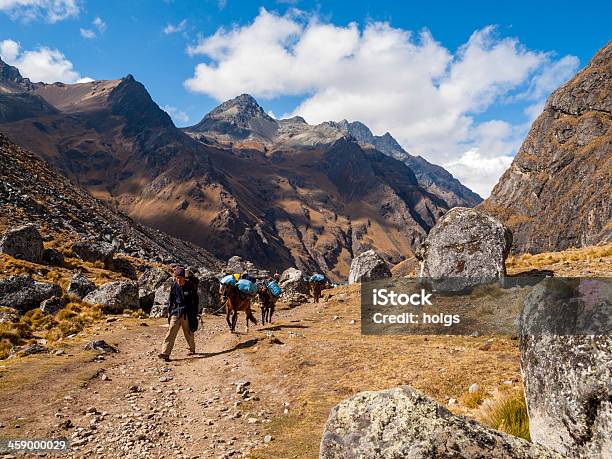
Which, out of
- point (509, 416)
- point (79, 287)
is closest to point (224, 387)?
point (509, 416)

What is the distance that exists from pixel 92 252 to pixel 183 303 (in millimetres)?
31720

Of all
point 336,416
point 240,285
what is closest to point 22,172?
point 240,285

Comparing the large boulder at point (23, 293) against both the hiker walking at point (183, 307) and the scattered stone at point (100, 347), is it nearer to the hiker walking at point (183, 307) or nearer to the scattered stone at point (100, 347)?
the scattered stone at point (100, 347)

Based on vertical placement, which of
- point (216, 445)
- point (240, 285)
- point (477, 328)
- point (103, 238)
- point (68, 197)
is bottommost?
point (216, 445)

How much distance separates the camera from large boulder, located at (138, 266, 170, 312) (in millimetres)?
31688

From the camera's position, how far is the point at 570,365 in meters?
4.78

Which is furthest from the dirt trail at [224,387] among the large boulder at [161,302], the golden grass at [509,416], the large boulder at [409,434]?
the large boulder at [161,302]

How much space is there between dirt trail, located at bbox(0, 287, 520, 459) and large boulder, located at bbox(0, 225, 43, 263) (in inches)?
880

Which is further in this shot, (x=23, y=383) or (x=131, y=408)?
(x=23, y=383)

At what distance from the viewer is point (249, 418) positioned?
32.7 ft

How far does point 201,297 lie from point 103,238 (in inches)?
1432

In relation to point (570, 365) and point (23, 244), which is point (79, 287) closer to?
point (23, 244)

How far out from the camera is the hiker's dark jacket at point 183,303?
1723cm

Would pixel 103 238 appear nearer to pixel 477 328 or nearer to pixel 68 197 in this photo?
pixel 68 197
